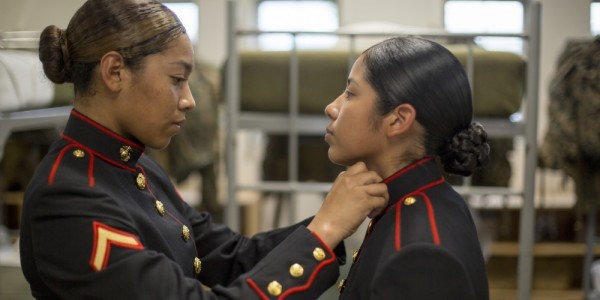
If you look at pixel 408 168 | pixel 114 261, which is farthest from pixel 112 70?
pixel 408 168

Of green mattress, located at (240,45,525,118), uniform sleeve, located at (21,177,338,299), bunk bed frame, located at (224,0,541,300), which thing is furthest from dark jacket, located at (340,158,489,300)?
green mattress, located at (240,45,525,118)

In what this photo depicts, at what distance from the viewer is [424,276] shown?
1.18m

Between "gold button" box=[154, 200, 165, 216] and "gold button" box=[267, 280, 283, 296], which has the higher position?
"gold button" box=[154, 200, 165, 216]

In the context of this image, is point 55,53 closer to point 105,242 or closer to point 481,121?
point 105,242

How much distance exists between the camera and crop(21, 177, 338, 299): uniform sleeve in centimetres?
130

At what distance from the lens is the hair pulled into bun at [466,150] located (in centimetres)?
135

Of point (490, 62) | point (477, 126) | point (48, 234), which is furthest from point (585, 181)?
point (48, 234)

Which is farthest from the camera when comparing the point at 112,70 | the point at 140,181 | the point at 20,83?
the point at 20,83

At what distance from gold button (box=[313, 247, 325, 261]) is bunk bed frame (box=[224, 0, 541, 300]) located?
1.60 metres

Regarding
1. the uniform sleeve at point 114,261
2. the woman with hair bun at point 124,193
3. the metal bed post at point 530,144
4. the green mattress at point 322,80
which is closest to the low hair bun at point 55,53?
the woman with hair bun at point 124,193

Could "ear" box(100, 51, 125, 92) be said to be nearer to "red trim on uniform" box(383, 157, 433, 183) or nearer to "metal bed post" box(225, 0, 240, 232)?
"red trim on uniform" box(383, 157, 433, 183)

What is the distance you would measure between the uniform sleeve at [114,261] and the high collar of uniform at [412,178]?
17 cm

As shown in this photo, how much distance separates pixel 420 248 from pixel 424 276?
0.04 metres

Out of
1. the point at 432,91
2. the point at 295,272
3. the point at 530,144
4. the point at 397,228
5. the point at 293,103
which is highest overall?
the point at 432,91
